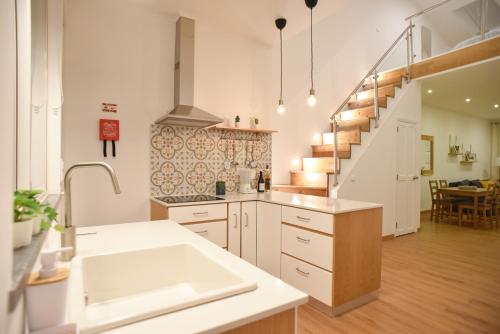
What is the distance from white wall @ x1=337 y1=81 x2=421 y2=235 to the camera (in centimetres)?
412

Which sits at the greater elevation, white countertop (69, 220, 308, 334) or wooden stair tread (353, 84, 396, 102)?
wooden stair tread (353, 84, 396, 102)

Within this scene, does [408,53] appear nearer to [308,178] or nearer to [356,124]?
[356,124]

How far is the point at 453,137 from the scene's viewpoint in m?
7.59

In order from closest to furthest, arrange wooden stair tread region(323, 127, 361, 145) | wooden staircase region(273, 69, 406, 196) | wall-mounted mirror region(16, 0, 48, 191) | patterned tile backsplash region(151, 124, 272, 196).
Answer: wall-mounted mirror region(16, 0, 48, 191) < patterned tile backsplash region(151, 124, 272, 196) < wooden staircase region(273, 69, 406, 196) < wooden stair tread region(323, 127, 361, 145)

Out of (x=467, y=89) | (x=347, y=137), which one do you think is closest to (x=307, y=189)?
(x=347, y=137)

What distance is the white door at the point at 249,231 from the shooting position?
2.89 meters

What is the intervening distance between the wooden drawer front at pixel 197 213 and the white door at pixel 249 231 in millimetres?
230

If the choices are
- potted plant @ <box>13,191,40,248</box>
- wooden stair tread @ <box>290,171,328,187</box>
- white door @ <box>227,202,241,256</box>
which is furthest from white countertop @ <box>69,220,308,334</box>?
wooden stair tread @ <box>290,171,328,187</box>

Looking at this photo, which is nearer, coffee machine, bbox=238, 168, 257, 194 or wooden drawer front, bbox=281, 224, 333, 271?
wooden drawer front, bbox=281, 224, 333, 271

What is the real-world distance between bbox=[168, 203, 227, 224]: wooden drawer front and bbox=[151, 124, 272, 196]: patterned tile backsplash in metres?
0.62

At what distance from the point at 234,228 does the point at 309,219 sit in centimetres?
82

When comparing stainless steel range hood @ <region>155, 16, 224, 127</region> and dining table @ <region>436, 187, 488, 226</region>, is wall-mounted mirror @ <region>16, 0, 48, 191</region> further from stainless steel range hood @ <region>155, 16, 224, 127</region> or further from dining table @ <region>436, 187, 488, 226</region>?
dining table @ <region>436, 187, 488, 226</region>

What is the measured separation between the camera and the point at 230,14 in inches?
115

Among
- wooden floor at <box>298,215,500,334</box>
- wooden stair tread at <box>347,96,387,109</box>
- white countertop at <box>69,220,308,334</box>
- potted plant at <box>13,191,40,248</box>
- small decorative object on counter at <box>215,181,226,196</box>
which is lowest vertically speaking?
wooden floor at <box>298,215,500,334</box>
